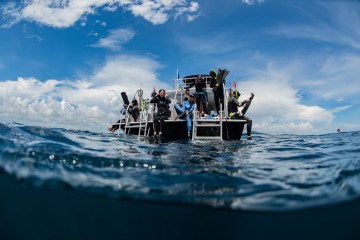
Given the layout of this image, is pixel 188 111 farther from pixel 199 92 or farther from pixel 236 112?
pixel 236 112

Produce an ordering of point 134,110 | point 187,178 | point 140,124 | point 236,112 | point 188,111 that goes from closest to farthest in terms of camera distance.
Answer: point 187,178, point 188,111, point 236,112, point 140,124, point 134,110

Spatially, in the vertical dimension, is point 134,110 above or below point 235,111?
above

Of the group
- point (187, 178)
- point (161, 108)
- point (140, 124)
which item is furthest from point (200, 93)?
point (187, 178)

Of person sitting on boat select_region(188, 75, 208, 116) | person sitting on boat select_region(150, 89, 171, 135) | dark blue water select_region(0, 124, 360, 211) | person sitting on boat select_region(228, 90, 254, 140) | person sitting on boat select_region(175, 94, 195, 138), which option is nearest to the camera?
dark blue water select_region(0, 124, 360, 211)

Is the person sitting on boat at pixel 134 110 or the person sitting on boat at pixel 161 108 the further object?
the person sitting on boat at pixel 134 110

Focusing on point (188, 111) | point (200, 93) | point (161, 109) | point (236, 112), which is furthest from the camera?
point (200, 93)

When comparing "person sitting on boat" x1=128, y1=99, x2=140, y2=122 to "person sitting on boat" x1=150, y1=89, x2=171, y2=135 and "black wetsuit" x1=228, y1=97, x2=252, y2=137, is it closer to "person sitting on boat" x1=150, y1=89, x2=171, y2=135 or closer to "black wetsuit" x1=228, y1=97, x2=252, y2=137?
"person sitting on boat" x1=150, y1=89, x2=171, y2=135

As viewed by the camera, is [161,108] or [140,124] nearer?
[161,108]

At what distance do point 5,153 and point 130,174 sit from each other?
3.06 metres

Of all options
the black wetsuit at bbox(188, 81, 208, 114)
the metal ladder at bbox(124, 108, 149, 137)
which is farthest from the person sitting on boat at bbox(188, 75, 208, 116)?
the metal ladder at bbox(124, 108, 149, 137)

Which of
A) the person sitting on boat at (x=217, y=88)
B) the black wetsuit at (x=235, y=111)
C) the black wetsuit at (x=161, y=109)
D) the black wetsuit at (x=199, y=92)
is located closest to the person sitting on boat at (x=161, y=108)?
the black wetsuit at (x=161, y=109)

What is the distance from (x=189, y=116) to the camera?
45.5 ft

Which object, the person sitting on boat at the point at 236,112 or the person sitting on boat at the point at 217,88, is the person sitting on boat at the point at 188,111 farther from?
the person sitting on boat at the point at 236,112

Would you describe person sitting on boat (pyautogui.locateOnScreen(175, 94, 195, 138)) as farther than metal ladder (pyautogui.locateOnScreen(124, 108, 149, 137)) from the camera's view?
No
